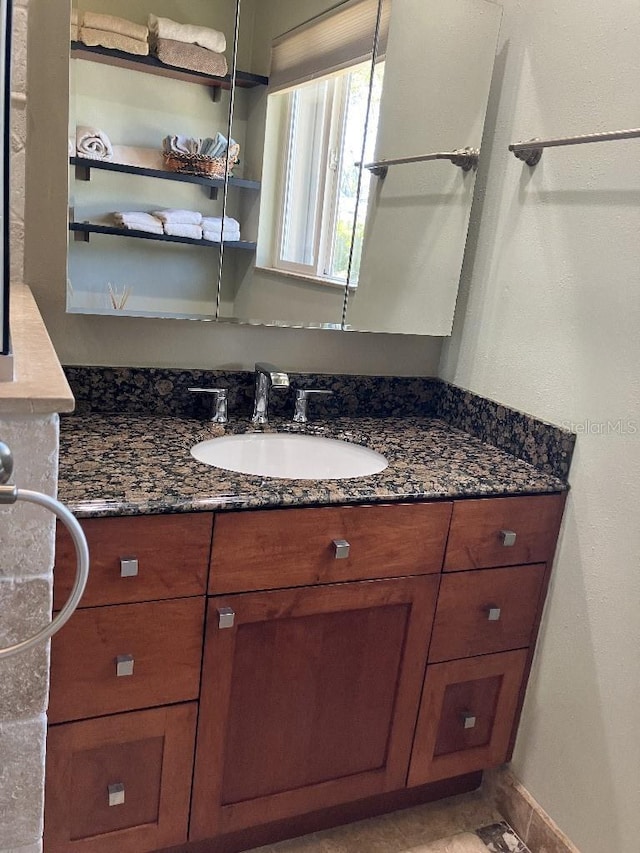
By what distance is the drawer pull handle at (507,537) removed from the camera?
1.50 meters

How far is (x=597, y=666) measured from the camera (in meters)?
1.47

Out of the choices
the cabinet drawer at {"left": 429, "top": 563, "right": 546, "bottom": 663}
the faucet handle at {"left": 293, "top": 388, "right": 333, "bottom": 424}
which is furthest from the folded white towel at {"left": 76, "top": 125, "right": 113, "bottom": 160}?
the cabinet drawer at {"left": 429, "top": 563, "right": 546, "bottom": 663}

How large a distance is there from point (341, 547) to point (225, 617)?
0.80 feet

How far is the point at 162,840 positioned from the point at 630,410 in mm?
1212

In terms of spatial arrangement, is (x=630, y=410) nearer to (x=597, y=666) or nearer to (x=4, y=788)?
(x=597, y=666)

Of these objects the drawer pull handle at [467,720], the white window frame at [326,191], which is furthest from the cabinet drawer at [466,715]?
the white window frame at [326,191]

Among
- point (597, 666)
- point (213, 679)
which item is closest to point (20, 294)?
point (213, 679)

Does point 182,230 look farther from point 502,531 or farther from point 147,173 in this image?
point 502,531

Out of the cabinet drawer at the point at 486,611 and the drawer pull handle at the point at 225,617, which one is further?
the cabinet drawer at the point at 486,611

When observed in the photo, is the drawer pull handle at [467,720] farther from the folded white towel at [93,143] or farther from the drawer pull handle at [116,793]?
the folded white towel at [93,143]

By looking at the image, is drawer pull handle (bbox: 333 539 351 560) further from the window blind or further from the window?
the window blind

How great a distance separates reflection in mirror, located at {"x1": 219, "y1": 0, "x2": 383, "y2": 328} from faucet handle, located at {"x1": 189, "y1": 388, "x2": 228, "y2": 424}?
169 mm

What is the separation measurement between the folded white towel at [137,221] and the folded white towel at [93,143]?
4.5 inches

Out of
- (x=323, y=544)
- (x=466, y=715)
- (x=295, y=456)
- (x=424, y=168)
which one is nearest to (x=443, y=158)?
(x=424, y=168)
